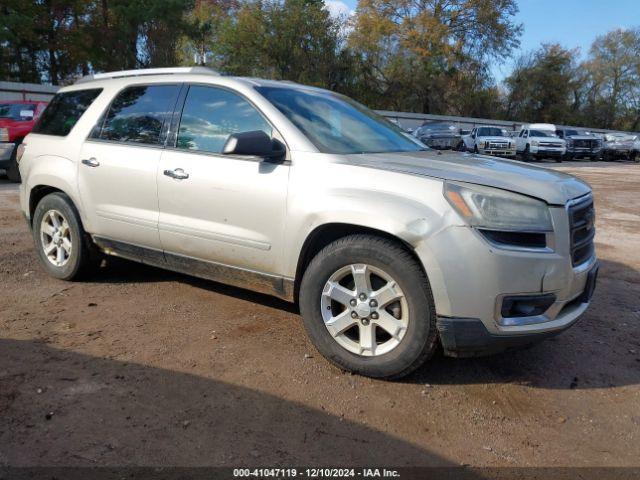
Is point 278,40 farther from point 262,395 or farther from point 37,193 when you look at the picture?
point 262,395

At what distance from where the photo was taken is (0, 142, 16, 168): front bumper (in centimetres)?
1155

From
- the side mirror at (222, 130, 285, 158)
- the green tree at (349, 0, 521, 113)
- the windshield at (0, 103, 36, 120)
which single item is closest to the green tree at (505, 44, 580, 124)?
the green tree at (349, 0, 521, 113)

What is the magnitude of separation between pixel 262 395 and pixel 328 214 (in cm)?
109

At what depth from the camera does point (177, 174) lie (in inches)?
155

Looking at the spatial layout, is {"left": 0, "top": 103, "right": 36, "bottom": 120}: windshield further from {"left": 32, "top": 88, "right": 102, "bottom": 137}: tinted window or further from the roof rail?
the roof rail

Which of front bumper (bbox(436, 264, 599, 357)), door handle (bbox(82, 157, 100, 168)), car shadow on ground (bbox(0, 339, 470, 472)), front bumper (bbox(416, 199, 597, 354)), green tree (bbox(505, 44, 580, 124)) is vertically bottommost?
car shadow on ground (bbox(0, 339, 470, 472))

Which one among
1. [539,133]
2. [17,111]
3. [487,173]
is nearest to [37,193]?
[487,173]

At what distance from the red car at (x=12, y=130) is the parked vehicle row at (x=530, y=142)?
14.5 metres

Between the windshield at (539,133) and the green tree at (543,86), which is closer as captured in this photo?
the windshield at (539,133)

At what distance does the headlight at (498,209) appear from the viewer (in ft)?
9.43

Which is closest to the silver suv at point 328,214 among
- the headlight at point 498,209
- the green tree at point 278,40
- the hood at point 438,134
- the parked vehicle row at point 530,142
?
the headlight at point 498,209

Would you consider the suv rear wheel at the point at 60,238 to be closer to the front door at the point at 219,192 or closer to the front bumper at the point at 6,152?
the front door at the point at 219,192

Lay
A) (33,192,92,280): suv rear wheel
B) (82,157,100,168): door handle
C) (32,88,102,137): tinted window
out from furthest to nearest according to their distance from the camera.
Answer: (32,88,102,137): tinted window
(33,192,92,280): suv rear wheel
(82,157,100,168): door handle

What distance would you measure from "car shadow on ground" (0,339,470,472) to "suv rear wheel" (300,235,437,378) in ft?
1.58
